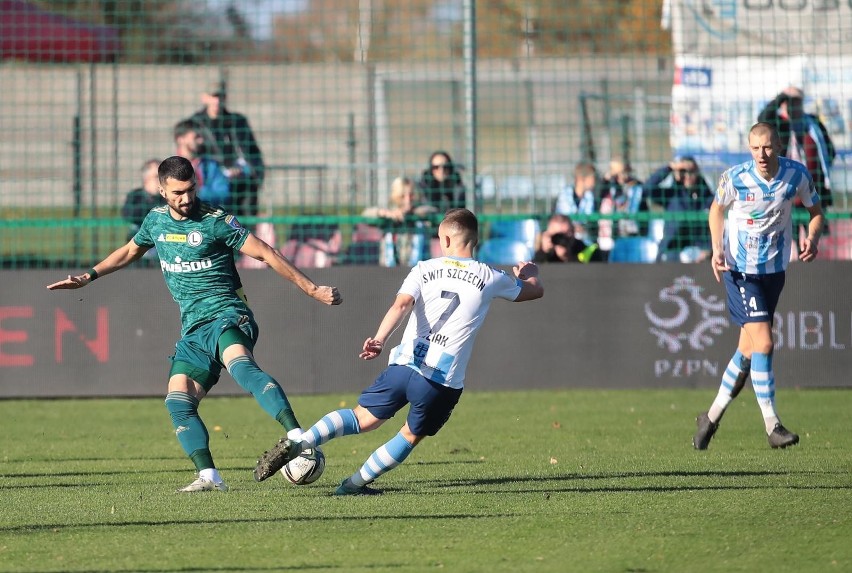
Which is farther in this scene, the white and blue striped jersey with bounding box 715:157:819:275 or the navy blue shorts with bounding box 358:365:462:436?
the white and blue striped jersey with bounding box 715:157:819:275

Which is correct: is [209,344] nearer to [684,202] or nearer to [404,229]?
[404,229]

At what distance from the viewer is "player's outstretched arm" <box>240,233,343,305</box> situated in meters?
7.41

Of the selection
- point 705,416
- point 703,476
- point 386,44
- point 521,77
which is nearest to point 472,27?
point 386,44

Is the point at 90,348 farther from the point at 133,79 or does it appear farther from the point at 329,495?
the point at 329,495

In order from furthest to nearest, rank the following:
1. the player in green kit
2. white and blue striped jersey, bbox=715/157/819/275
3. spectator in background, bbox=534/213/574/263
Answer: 1. spectator in background, bbox=534/213/574/263
2. white and blue striped jersey, bbox=715/157/819/275
3. the player in green kit

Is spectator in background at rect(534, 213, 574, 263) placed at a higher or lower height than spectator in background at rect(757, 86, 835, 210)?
lower

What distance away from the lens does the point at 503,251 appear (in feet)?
46.0

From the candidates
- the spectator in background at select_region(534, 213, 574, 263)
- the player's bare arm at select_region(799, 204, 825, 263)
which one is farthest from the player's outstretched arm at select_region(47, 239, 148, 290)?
the spectator in background at select_region(534, 213, 574, 263)

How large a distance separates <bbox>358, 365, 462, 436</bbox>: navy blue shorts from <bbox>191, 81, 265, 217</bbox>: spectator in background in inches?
275

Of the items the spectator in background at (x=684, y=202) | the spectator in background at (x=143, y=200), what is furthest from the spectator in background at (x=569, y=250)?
the spectator in background at (x=143, y=200)

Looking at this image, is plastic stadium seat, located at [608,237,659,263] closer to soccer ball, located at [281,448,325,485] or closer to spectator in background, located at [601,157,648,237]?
spectator in background, located at [601,157,648,237]

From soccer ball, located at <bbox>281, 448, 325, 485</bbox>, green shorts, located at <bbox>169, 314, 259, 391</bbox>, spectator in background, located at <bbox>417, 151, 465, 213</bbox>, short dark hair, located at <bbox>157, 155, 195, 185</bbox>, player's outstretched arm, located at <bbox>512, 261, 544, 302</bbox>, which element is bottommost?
soccer ball, located at <bbox>281, 448, 325, 485</bbox>

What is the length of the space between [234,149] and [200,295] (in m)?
6.55

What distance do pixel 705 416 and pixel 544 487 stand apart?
88.7 inches
